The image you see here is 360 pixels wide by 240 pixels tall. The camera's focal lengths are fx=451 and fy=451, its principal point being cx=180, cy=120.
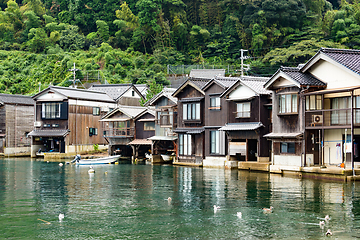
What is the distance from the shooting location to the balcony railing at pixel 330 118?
3400cm

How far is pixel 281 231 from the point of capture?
19.4 m

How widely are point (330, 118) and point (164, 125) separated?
23895 mm

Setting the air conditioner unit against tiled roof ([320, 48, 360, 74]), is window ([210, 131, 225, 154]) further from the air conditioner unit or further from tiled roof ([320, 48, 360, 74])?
tiled roof ([320, 48, 360, 74])

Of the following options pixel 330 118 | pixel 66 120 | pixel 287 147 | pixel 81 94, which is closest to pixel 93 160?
pixel 66 120

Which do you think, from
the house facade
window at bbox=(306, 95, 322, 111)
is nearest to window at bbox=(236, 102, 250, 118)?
window at bbox=(306, 95, 322, 111)

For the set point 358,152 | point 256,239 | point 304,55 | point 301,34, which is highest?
point 301,34

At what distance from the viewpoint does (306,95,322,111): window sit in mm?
37062

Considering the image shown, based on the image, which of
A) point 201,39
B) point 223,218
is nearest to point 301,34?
point 201,39

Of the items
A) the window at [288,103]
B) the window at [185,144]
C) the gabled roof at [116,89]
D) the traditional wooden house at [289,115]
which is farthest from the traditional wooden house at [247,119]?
the gabled roof at [116,89]

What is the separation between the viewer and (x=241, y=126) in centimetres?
4422

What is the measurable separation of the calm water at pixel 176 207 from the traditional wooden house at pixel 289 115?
2299mm

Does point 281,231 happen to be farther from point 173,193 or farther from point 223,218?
point 173,193

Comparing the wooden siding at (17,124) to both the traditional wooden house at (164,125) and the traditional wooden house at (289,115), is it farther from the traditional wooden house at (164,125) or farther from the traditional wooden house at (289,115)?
the traditional wooden house at (289,115)

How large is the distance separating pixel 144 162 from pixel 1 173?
18889 millimetres
